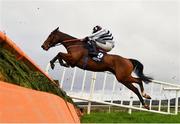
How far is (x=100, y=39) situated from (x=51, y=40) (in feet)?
3.77

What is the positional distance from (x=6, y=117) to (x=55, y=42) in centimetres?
1023

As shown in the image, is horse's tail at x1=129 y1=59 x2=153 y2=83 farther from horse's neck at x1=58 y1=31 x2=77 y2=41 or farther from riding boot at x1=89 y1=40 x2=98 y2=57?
horse's neck at x1=58 y1=31 x2=77 y2=41

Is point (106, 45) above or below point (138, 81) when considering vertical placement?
above

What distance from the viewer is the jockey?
1173 cm

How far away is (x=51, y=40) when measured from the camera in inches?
457

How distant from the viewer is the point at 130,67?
12.5 m

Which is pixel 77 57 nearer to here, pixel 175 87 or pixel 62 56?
pixel 62 56

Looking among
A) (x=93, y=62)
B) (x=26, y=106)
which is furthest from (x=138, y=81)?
(x=26, y=106)

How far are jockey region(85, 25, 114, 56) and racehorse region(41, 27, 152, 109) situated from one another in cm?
22

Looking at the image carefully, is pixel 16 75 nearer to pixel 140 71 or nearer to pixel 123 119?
pixel 123 119

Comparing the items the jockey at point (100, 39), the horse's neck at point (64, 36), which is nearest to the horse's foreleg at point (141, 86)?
the jockey at point (100, 39)

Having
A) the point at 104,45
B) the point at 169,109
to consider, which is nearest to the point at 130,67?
the point at 104,45

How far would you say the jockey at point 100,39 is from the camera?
38.5ft

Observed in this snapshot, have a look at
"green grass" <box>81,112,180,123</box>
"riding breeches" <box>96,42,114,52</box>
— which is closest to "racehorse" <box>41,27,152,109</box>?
"riding breeches" <box>96,42,114,52</box>
